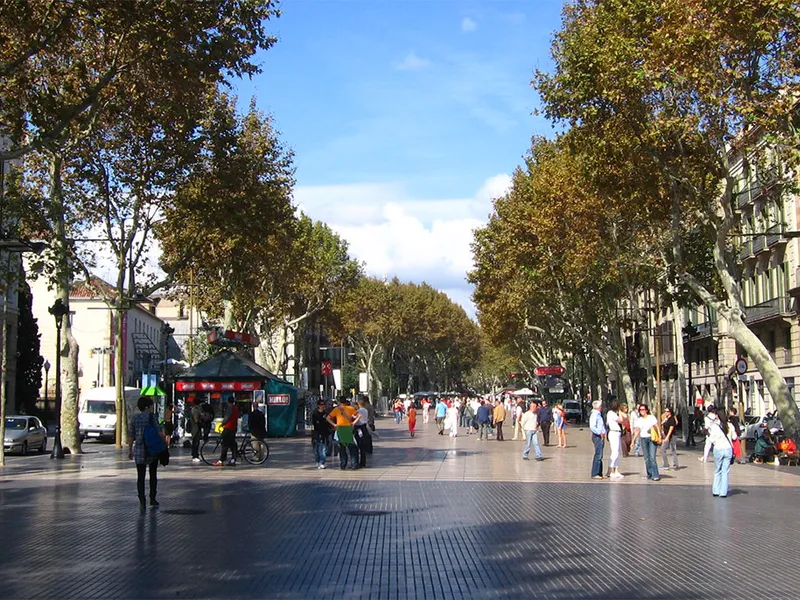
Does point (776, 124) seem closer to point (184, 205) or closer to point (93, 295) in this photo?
point (184, 205)

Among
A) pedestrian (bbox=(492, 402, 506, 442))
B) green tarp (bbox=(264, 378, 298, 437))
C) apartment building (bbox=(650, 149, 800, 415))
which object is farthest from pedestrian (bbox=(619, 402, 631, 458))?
green tarp (bbox=(264, 378, 298, 437))

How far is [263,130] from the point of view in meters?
39.7

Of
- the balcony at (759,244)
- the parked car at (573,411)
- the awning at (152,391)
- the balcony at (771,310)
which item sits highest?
the balcony at (759,244)

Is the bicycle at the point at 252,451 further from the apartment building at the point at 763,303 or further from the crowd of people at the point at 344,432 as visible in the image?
the apartment building at the point at 763,303

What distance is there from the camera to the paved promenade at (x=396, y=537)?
29.8 ft

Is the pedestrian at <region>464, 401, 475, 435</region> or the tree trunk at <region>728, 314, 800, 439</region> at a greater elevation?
the tree trunk at <region>728, 314, 800, 439</region>

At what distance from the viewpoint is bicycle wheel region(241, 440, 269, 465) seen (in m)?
25.8

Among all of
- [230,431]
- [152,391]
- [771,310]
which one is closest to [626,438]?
[230,431]

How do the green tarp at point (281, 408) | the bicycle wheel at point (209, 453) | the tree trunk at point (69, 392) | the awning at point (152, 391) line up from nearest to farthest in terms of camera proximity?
the bicycle wheel at point (209, 453) < the tree trunk at point (69, 392) < the awning at point (152, 391) < the green tarp at point (281, 408)

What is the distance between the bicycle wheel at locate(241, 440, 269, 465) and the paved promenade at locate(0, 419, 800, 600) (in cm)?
371

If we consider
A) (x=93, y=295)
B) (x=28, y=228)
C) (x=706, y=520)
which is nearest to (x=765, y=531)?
(x=706, y=520)

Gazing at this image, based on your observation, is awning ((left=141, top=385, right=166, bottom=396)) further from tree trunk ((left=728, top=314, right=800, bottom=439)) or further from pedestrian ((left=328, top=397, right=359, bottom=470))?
tree trunk ((left=728, top=314, right=800, bottom=439))

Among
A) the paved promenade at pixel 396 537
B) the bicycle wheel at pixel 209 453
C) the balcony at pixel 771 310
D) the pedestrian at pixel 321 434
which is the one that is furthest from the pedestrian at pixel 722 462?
the balcony at pixel 771 310

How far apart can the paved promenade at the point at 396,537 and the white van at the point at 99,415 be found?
20967mm
